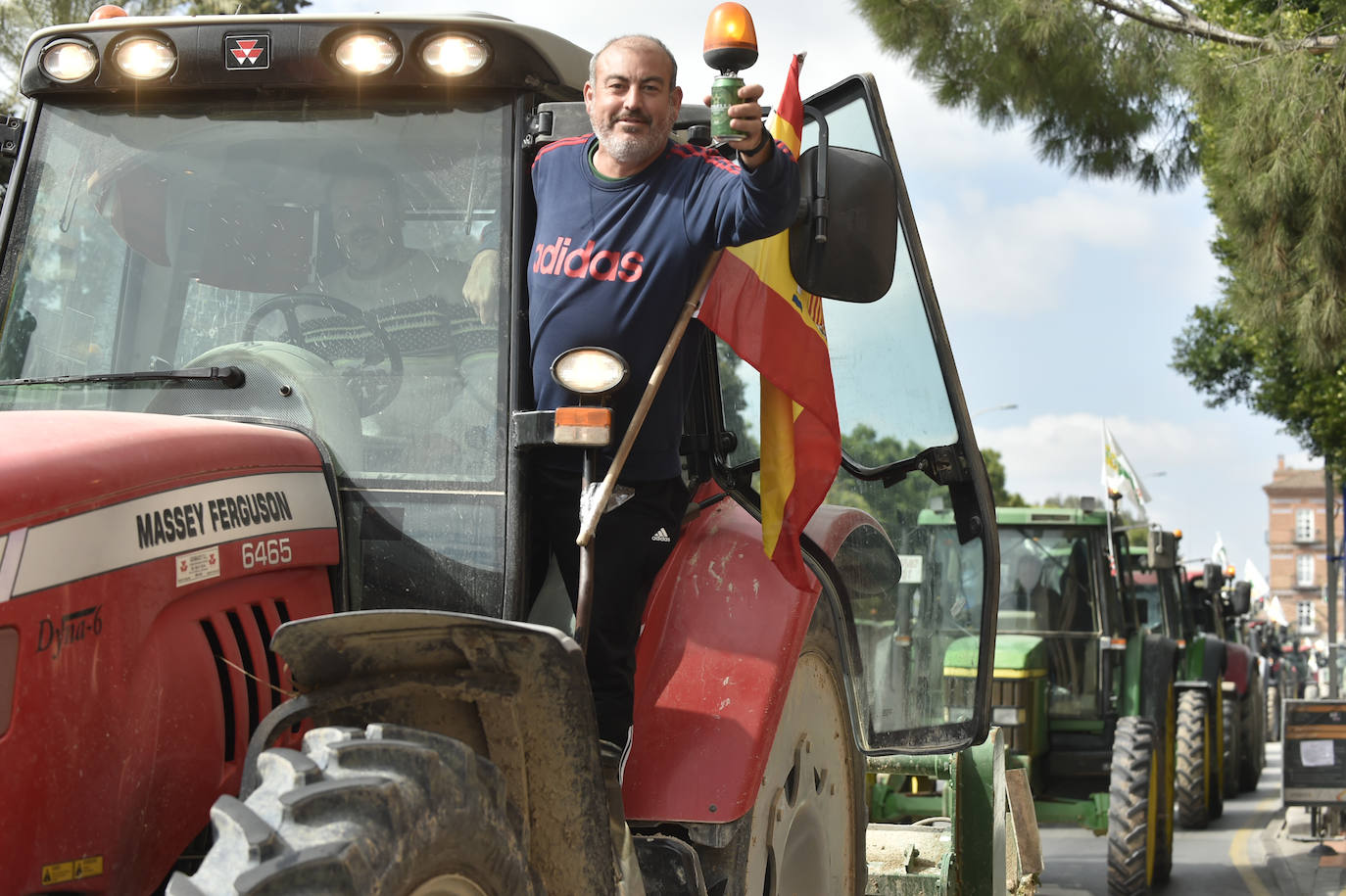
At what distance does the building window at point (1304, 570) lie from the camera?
116344 mm

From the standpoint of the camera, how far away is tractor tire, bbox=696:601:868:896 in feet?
10.8

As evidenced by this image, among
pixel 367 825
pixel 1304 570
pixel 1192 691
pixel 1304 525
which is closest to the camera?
pixel 367 825

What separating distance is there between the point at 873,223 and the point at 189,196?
4.82ft

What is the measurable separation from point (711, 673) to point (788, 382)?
0.68 meters

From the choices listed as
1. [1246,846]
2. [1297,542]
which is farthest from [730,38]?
[1297,542]

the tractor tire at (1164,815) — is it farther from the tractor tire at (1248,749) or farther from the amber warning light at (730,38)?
the amber warning light at (730,38)

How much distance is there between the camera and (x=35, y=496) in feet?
7.57

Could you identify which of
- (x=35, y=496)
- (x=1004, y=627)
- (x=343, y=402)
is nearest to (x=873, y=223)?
(x=343, y=402)

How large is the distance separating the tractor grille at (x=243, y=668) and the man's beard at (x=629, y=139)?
3.76 feet

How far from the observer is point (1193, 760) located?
13250 mm

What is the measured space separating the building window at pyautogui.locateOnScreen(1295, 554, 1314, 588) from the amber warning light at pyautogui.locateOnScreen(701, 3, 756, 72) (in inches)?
4843

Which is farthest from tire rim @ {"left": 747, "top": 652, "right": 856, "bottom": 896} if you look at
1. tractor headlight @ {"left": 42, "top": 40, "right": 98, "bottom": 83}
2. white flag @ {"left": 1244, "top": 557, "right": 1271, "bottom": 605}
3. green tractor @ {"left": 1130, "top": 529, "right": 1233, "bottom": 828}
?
white flag @ {"left": 1244, "top": 557, "right": 1271, "bottom": 605}

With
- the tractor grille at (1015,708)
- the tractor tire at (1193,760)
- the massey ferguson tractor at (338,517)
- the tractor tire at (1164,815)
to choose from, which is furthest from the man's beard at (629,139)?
the tractor tire at (1193,760)

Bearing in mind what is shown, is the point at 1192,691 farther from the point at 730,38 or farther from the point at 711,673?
the point at 730,38
